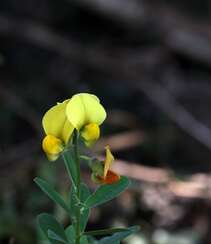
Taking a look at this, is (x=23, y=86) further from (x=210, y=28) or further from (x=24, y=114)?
(x=210, y=28)

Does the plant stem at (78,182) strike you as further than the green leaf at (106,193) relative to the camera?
No

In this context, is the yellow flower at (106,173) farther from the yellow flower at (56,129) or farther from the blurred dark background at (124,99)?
the blurred dark background at (124,99)

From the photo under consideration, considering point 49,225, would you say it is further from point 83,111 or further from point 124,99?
point 124,99

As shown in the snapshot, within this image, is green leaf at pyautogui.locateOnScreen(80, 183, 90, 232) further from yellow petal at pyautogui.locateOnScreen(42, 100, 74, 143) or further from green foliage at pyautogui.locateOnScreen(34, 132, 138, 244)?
yellow petal at pyautogui.locateOnScreen(42, 100, 74, 143)

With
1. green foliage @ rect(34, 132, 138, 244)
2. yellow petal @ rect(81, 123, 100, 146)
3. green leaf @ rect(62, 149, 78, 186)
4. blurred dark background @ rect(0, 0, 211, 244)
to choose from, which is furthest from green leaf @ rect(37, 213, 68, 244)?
blurred dark background @ rect(0, 0, 211, 244)

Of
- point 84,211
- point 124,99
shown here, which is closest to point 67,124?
point 84,211

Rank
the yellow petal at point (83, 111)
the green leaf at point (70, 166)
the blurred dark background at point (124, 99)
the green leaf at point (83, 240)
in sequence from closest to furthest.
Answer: the yellow petal at point (83, 111)
the green leaf at point (70, 166)
the green leaf at point (83, 240)
the blurred dark background at point (124, 99)

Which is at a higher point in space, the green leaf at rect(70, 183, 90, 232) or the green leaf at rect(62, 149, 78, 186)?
the green leaf at rect(62, 149, 78, 186)

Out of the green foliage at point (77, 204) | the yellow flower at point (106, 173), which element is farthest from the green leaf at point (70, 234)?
the yellow flower at point (106, 173)
